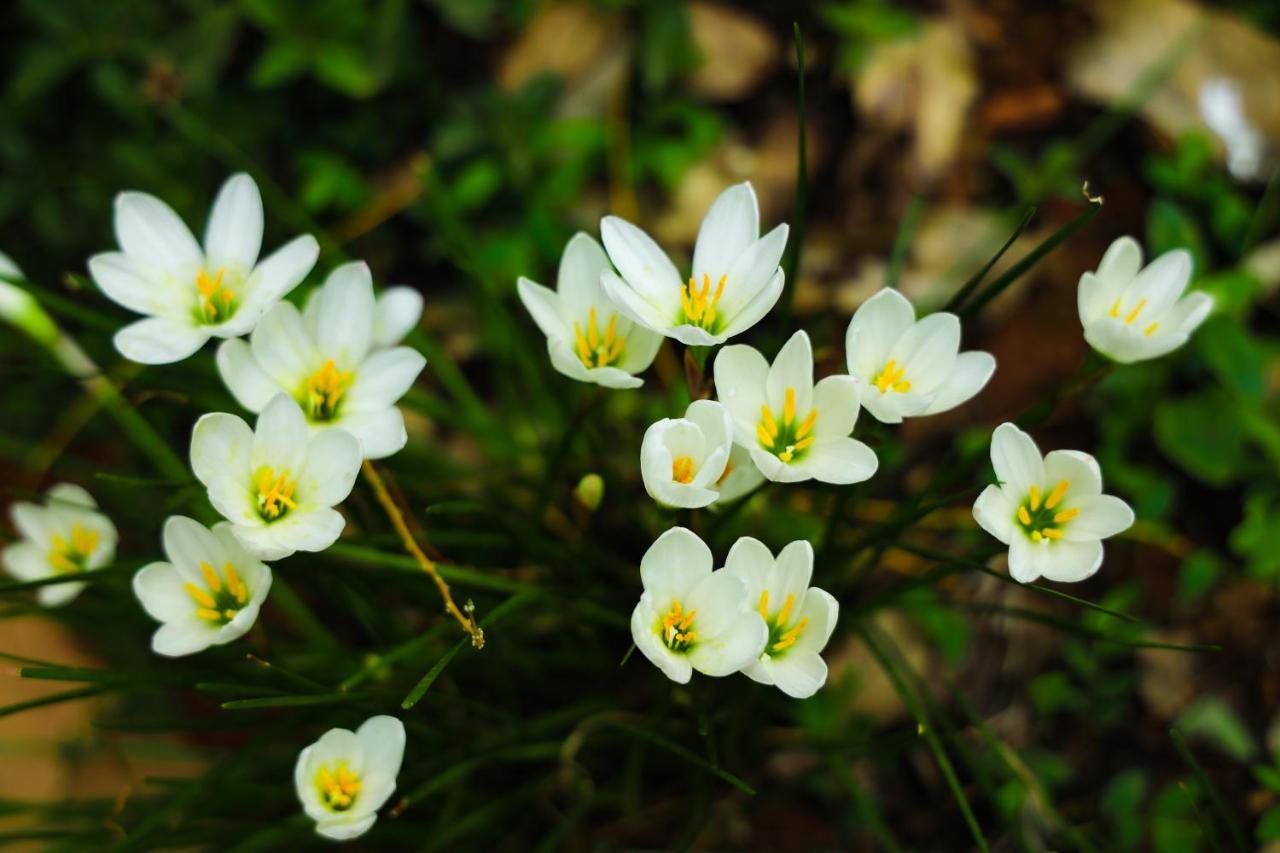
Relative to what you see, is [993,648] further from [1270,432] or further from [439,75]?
[439,75]

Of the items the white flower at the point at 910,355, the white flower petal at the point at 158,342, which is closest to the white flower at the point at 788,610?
the white flower at the point at 910,355

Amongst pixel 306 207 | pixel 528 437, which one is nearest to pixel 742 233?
pixel 528 437

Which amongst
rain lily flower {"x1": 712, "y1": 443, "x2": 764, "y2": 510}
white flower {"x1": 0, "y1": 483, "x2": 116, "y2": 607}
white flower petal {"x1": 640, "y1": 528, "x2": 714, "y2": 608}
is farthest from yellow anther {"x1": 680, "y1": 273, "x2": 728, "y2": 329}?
white flower {"x1": 0, "y1": 483, "x2": 116, "y2": 607}

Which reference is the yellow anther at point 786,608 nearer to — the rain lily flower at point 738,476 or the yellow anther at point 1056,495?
the rain lily flower at point 738,476

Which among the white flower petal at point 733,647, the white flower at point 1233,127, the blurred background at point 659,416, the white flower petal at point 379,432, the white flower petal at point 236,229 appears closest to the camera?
the white flower petal at point 733,647

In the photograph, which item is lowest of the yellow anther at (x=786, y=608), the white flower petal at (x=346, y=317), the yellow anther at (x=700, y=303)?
the yellow anther at (x=786, y=608)

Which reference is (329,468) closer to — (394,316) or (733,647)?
(394,316)

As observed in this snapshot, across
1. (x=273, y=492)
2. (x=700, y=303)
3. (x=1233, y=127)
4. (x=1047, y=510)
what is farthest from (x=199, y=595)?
(x=1233, y=127)

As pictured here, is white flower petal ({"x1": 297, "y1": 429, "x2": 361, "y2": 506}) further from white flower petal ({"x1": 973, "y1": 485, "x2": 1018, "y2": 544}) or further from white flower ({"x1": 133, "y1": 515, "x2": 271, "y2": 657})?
white flower petal ({"x1": 973, "y1": 485, "x2": 1018, "y2": 544})
